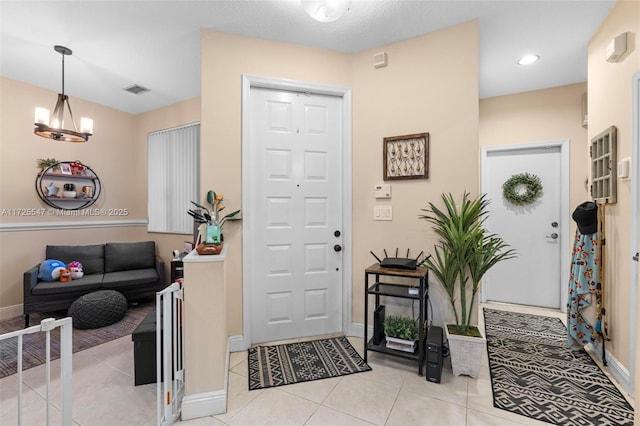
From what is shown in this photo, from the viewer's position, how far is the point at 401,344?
2.38 metres

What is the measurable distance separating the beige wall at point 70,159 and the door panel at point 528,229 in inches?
167

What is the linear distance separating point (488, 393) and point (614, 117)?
230 centimetres

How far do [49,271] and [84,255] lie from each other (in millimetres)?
455

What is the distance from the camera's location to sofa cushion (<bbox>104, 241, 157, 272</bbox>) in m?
4.01

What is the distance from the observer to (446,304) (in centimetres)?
257

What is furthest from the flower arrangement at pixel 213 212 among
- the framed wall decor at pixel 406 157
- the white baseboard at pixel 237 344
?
the framed wall decor at pixel 406 157

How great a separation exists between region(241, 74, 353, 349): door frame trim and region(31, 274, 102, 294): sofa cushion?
2.13m

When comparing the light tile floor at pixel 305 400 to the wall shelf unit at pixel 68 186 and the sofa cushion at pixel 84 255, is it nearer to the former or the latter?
the sofa cushion at pixel 84 255

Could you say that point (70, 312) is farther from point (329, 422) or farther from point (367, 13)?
point (367, 13)

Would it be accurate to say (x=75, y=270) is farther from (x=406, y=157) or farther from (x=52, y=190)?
(x=406, y=157)

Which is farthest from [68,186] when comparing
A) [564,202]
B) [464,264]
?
[564,202]

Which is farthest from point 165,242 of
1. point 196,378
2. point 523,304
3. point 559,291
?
point 559,291

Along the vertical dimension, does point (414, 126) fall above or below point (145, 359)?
above

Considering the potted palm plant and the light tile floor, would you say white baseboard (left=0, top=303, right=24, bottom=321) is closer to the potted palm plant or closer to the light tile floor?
the light tile floor
